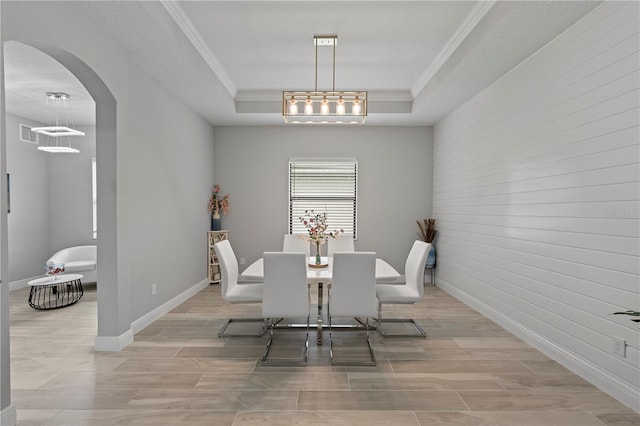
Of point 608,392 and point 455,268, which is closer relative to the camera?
point 608,392

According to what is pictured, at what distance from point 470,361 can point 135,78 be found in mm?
4034

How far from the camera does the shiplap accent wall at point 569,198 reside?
91.0 inches

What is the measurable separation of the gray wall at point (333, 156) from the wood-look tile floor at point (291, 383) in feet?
8.46

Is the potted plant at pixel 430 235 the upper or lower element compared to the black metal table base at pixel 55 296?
upper

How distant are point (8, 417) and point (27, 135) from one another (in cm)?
528

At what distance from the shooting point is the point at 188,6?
3006 mm

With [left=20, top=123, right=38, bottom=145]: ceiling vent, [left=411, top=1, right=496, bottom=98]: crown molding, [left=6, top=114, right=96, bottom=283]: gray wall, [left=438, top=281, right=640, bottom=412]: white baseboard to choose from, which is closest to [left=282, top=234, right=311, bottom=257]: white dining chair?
[left=438, top=281, right=640, bottom=412]: white baseboard

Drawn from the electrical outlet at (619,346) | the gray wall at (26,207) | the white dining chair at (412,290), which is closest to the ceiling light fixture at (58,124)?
the gray wall at (26,207)

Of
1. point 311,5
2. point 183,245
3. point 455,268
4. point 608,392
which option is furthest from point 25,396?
point 455,268

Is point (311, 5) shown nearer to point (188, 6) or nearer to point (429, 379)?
point (188, 6)

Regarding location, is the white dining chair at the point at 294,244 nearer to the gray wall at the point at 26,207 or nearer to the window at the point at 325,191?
the window at the point at 325,191

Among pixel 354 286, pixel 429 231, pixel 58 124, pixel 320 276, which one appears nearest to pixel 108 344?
pixel 320 276

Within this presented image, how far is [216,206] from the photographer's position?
5938mm

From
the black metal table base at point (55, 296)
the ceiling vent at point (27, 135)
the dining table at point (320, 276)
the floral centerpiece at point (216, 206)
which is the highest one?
the ceiling vent at point (27, 135)
